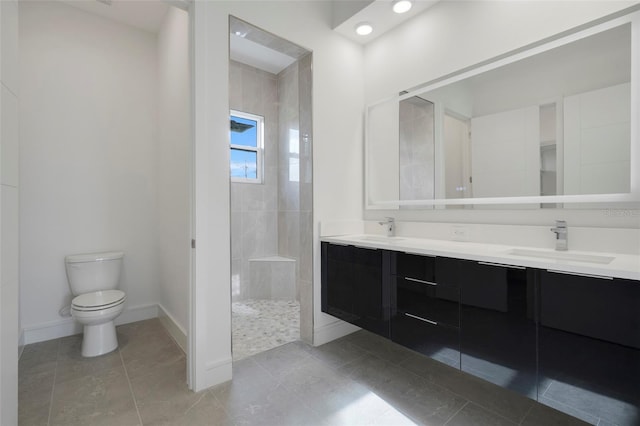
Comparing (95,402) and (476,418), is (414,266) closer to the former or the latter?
(476,418)

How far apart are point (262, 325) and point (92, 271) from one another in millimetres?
1530

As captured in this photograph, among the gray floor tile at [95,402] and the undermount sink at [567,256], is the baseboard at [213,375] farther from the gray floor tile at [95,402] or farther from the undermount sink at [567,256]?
the undermount sink at [567,256]

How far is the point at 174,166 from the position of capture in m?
2.48

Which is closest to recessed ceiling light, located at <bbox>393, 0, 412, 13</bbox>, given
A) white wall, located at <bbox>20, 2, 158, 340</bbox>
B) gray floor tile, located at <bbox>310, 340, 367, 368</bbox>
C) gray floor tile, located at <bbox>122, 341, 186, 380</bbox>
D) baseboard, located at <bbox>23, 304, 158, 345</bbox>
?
white wall, located at <bbox>20, 2, 158, 340</bbox>

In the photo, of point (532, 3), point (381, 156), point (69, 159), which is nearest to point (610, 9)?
point (532, 3)

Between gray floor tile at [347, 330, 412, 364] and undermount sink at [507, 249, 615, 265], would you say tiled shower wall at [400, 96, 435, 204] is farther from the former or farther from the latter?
gray floor tile at [347, 330, 412, 364]

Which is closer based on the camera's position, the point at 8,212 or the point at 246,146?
the point at 8,212

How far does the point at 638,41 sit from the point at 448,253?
1.35m

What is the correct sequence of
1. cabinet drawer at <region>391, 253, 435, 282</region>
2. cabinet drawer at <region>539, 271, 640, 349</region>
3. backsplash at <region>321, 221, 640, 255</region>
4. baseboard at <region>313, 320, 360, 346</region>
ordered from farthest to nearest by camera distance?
baseboard at <region>313, 320, 360, 346</region>
cabinet drawer at <region>391, 253, 435, 282</region>
backsplash at <region>321, 221, 640, 255</region>
cabinet drawer at <region>539, 271, 640, 349</region>

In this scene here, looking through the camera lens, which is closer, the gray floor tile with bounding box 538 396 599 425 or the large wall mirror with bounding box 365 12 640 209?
the gray floor tile with bounding box 538 396 599 425

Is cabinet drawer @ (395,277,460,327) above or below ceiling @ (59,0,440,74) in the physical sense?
below

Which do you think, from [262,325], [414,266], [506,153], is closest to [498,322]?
[414,266]

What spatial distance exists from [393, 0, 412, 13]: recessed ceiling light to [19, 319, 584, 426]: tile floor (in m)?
2.59

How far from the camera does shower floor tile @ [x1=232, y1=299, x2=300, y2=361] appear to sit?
240cm
